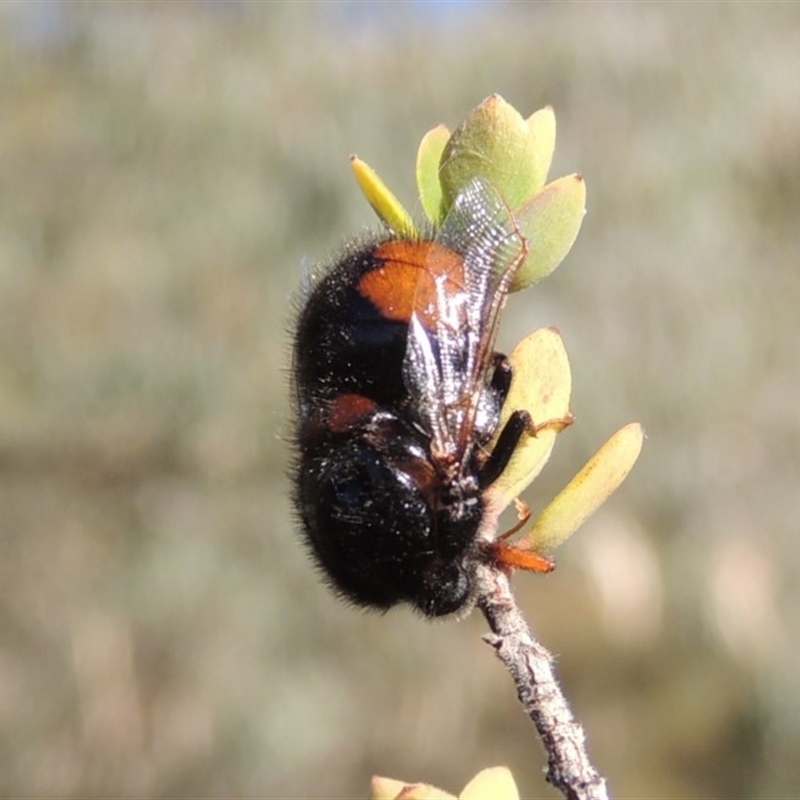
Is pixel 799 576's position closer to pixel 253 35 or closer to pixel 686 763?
pixel 686 763

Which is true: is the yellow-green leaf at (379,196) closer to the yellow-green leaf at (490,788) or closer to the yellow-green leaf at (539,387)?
the yellow-green leaf at (539,387)

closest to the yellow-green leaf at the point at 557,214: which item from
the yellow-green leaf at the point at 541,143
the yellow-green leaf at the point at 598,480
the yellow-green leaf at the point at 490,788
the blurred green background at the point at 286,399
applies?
the yellow-green leaf at the point at 541,143

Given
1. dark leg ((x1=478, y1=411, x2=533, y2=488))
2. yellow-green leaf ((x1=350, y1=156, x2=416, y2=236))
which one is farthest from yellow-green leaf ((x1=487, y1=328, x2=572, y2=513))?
yellow-green leaf ((x1=350, y1=156, x2=416, y2=236))

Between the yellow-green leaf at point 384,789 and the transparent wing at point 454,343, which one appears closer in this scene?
the yellow-green leaf at point 384,789

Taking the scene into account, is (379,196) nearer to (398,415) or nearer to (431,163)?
(431,163)

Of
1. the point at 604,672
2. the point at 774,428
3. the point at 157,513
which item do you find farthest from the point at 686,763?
the point at 157,513

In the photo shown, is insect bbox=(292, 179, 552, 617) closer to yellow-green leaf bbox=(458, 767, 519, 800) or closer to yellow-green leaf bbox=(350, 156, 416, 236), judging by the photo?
yellow-green leaf bbox=(350, 156, 416, 236)

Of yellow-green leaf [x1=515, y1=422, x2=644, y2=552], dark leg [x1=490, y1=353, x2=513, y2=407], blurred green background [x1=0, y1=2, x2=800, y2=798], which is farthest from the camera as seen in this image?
blurred green background [x1=0, y1=2, x2=800, y2=798]
